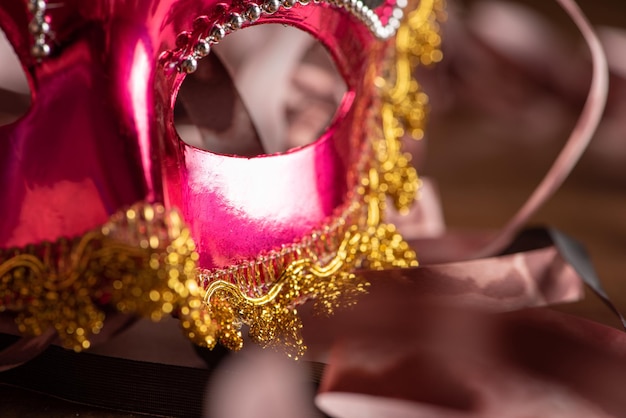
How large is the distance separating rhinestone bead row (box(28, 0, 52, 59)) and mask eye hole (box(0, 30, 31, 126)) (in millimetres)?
96

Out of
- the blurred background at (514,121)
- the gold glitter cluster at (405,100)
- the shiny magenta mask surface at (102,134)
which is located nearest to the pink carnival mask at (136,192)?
the shiny magenta mask surface at (102,134)

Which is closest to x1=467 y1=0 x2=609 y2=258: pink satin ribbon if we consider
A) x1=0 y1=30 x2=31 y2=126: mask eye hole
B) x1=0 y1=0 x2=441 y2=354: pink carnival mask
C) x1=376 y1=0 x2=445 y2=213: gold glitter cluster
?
x1=376 y1=0 x2=445 y2=213: gold glitter cluster

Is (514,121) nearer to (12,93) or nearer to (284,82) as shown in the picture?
(284,82)

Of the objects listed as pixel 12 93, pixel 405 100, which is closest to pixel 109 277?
pixel 12 93

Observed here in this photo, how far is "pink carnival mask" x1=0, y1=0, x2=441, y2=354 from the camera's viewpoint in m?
0.32

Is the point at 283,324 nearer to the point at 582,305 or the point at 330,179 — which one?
the point at 330,179

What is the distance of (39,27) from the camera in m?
0.33

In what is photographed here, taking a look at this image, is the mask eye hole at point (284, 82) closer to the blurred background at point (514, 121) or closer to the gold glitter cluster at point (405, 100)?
the gold glitter cluster at point (405, 100)

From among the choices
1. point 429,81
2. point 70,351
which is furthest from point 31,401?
point 429,81

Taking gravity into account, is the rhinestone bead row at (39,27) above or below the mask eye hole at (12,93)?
above

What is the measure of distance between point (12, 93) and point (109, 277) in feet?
0.54

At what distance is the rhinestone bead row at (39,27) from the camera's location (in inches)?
12.8

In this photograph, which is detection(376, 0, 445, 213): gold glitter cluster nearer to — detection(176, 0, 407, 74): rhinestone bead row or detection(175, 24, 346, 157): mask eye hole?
detection(175, 24, 346, 157): mask eye hole

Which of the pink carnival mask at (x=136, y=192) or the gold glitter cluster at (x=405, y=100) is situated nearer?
the pink carnival mask at (x=136, y=192)
